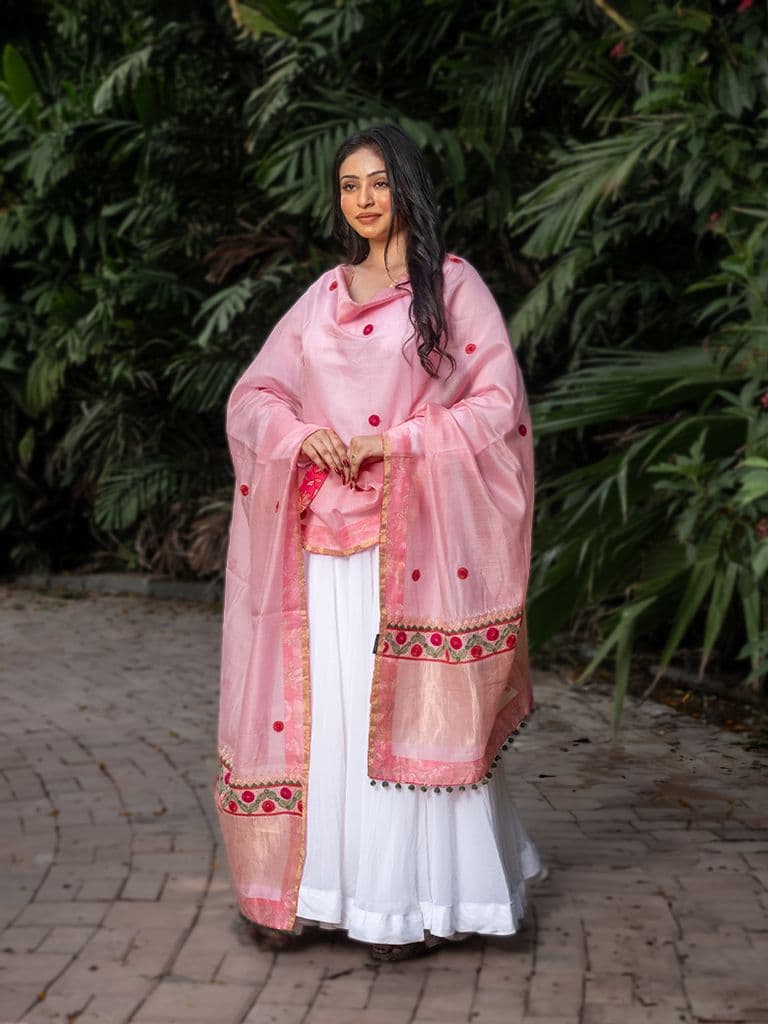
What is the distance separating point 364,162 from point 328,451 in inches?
26.6

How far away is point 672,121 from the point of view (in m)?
6.11

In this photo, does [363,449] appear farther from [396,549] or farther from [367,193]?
[367,193]

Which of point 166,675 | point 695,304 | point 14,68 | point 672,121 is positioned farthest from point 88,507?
point 672,121

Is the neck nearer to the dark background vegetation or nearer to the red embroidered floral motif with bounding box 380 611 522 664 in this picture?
the red embroidered floral motif with bounding box 380 611 522 664

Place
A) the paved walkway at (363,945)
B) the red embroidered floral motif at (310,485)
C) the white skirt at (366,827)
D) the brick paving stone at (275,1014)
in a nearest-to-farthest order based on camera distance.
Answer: the brick paving stone at (275,1014), the paved walkway at (363,945), the white skirt at (366,827), the red embroidered floral motif at (310,485)

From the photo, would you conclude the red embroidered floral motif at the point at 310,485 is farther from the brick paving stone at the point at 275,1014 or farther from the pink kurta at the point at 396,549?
the brick paving stone at the point at 275,1014

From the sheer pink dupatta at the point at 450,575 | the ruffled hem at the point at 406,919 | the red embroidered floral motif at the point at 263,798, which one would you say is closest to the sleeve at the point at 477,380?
the sheer pink dupatta at the point at 450,575

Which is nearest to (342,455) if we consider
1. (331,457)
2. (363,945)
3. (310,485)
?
(331,457)

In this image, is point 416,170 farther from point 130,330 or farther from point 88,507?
point 88,507

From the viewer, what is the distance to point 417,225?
12.2 ft

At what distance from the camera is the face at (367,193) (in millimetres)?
3713

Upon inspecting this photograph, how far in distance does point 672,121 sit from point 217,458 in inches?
189

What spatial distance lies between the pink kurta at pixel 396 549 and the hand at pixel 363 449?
0.08ft

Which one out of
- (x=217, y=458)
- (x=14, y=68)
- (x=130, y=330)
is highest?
(x=14, y=68)
